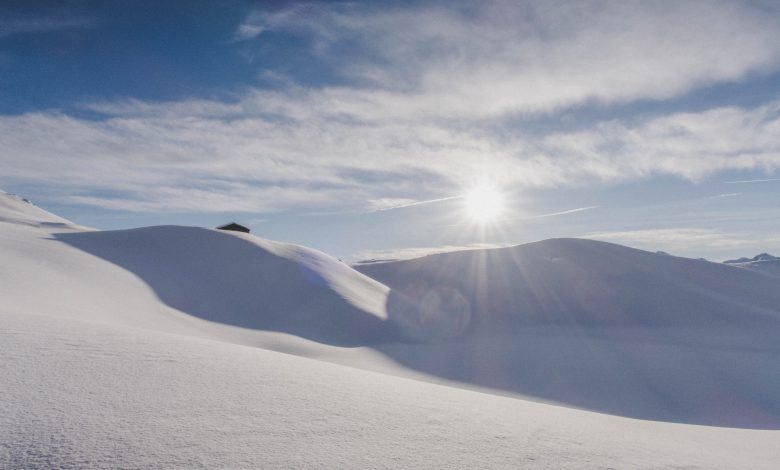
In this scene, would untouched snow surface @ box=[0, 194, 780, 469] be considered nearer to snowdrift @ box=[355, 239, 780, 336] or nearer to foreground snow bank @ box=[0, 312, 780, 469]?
foreground snow bank @ box=[0, 312, 780, 469]

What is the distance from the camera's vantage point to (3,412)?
3285 millimetres

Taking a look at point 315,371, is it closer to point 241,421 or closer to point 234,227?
point 241,421

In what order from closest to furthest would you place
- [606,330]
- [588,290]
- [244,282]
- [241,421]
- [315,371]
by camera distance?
[241,421] < [315,371] < [244,282] < [606,330] < [588,290]

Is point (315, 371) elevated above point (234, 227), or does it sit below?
below

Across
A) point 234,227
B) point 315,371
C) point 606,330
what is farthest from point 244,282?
point 606,330

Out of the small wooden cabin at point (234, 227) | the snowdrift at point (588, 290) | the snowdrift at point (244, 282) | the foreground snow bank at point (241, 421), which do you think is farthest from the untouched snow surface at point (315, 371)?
the small wooden cabin at point (234, 227)

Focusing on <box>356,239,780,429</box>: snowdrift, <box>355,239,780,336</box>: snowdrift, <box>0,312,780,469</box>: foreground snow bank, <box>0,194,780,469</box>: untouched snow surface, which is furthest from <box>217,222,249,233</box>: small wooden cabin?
<box>0,312,780,469</box>: foreground snow bank

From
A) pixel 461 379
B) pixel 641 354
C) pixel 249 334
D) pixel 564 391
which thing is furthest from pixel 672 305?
pixel 249 334

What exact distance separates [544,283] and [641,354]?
1604 centimetres

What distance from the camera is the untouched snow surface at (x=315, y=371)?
3.43 metres

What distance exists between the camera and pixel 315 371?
6371mm

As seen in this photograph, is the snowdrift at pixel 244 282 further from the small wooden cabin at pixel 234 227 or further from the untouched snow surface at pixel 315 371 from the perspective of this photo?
the small wooden cabin at pixel 234 227

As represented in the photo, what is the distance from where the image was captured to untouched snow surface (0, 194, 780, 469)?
3.43 meters

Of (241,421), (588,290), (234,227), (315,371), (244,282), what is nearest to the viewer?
(241,421)
